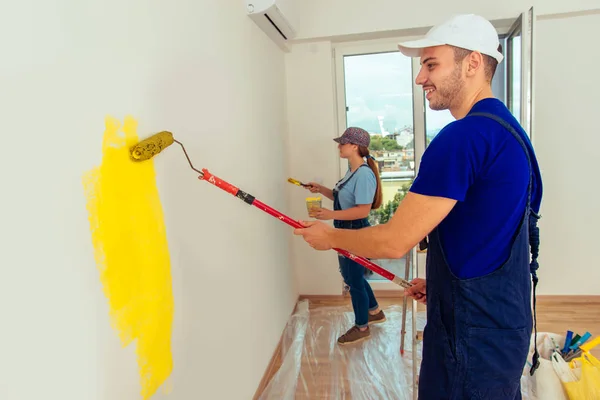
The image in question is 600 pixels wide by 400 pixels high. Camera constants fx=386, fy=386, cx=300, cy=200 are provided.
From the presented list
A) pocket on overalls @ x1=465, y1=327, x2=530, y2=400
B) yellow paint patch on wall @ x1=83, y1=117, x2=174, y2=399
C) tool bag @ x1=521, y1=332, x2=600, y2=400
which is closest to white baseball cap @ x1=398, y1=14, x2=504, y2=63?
pocket on overalls @ x1=465, y1=327, x2=530, y2=400

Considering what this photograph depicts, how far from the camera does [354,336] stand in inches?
97.0

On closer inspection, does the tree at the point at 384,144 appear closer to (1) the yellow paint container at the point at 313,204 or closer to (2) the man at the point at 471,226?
(1) the yellow paint container at the point at 313,204

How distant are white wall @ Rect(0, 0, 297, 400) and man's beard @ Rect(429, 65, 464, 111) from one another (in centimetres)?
77

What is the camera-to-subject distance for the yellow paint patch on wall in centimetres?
83

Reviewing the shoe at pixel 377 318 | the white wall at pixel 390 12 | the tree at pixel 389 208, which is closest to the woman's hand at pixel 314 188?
the tree at pixel 389 208

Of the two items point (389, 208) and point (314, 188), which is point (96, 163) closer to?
point (314, 188)

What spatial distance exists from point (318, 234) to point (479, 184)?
52 centimetres

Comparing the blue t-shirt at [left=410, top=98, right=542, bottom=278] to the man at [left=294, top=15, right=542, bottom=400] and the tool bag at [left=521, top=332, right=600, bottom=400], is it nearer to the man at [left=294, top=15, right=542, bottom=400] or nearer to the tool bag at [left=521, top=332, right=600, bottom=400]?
the man at [left=294, top=15, right=542, bottom=400]

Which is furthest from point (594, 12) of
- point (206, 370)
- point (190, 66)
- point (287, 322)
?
point (206, 370)

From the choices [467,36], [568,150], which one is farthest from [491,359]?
[568,150]

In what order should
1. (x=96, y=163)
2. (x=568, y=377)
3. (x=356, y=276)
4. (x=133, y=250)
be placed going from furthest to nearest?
(x=356, y=276)
(x=568, y=377)
(x=133, y=250)
(x=96, y=163)

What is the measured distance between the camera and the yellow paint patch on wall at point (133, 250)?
834mm

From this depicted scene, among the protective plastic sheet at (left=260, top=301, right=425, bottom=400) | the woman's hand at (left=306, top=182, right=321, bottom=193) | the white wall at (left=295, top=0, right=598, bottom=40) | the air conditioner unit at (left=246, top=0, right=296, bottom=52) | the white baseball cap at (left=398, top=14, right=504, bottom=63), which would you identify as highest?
the white wall at (left=295, top=0, right=598, bottom=40)

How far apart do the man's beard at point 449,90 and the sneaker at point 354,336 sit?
1791mm
